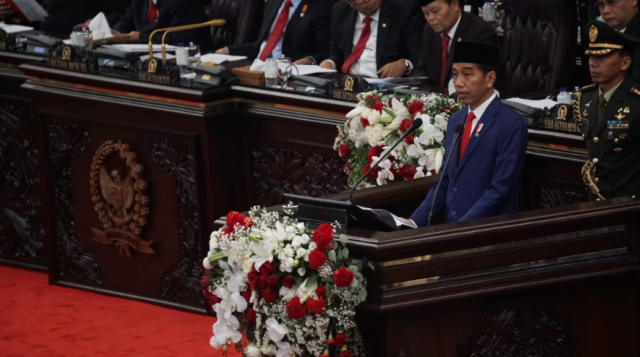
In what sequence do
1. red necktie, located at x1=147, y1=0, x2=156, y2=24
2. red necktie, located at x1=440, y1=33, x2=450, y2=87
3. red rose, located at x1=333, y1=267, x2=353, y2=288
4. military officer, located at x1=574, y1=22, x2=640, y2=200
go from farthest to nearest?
1. red necktie, located at x1=147, y1=0, x2=156, y2=24
2. red necktie, located at x1=440, y1=33, x2=450, y2=87
3. military officer, located at x1=574, y1=22, x2=640, y2=200
4. red rose, located at x1=333, y1=267, x2=353, y2=288

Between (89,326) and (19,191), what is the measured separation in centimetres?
128

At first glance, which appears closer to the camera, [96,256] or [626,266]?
[626,266]

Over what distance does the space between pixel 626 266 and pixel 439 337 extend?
0.60 m

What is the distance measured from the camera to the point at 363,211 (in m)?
3.35

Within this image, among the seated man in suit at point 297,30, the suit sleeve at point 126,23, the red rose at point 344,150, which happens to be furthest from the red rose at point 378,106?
the suit sleeve at point 126,23

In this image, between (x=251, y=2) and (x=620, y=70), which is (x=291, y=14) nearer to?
(x=251, y=2)

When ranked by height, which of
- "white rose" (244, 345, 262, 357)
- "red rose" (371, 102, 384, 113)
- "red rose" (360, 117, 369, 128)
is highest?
"red rose" (371, 102, 384, 113)

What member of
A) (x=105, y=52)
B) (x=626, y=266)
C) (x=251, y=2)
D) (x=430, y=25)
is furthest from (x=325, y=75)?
(x=626, y=266)

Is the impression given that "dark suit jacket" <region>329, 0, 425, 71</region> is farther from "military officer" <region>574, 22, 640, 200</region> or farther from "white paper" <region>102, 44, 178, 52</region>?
"military officer" <region>574, 22, 640, 200</region>

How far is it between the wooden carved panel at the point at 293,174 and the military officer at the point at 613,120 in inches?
57.3

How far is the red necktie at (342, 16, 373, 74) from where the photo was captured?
6.11m

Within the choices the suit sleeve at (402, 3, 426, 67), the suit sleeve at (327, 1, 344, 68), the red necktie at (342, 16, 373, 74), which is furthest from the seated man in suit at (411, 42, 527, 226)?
the suit sleeve at (327, 1, 344, 68)

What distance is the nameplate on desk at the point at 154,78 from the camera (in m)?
5.43

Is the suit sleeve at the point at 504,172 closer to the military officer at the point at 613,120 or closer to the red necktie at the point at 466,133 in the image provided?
the red necktie at the point at 466,133
